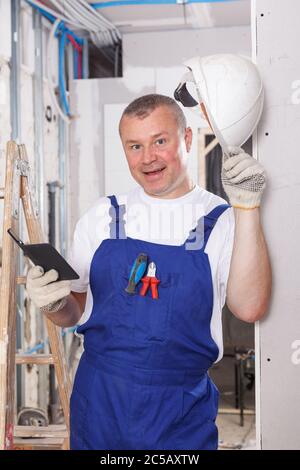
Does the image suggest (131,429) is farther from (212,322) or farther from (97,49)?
(97,49)

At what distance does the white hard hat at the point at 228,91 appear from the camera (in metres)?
1.19

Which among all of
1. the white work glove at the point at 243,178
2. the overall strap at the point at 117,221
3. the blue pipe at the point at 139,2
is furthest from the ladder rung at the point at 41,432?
the blue pipe at the point at 139,2

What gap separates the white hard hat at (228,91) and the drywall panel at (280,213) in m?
0.09

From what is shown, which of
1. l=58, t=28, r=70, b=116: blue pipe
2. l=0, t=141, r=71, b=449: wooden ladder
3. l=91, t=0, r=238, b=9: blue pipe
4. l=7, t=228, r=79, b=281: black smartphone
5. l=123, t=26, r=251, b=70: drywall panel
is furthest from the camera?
l=123, t=26, r=251, b=70: drywall panel

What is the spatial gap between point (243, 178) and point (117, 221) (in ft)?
1.77

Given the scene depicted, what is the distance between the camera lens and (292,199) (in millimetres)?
1307

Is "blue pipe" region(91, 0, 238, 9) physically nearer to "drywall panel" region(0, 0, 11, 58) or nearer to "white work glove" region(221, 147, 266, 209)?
"drywall panel" region(0, 0, 11, 58)

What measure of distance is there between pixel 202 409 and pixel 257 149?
28.3 inches

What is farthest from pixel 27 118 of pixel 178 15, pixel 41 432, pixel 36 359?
pixel 41 432

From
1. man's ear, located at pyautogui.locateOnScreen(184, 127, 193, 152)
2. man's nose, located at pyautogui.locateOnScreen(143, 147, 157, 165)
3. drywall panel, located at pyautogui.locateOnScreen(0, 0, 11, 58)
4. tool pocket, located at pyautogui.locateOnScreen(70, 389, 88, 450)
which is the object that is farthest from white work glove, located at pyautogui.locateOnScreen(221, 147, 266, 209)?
drywall panel, located at pyautogui.locateOnScreen(0, 0, 11, 58)

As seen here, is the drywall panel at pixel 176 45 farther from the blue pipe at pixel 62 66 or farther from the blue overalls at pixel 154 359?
the blue overalls at pixel 154 359

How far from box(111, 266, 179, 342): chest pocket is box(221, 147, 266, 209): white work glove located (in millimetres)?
361

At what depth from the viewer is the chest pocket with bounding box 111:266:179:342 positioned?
1.53 meters

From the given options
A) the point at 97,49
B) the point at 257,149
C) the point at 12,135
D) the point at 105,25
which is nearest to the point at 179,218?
the point at 257,149
